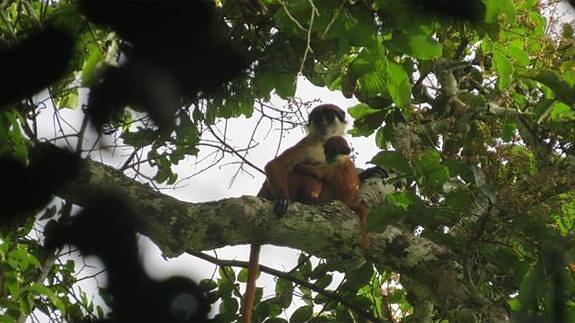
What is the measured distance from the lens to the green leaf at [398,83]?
2.96 m

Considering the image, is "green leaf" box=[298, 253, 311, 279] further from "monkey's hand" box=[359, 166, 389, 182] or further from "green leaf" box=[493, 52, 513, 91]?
"green leaf" box=[493, 52, 513, 91]

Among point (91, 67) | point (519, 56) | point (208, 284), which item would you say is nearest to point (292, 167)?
point (208, 284)

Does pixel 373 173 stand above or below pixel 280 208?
above

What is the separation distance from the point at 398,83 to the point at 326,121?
2.70m

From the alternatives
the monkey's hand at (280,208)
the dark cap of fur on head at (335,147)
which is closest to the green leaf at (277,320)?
the monkey's hand at (280,208)

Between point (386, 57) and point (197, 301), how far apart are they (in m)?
1.43

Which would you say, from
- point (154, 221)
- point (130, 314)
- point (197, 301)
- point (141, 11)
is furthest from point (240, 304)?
point (141, 11)

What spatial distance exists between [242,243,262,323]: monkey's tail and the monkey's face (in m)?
1.79

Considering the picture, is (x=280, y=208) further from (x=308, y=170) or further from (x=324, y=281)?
(x=308, y=170)

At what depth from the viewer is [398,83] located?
2992 mm

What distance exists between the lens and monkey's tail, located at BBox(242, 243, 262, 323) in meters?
3.79

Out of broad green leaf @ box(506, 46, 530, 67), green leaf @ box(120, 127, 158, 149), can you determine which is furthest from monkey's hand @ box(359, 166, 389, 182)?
green leaf @ box(120, 127, 158, 149)

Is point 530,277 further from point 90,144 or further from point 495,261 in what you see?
point 90,144

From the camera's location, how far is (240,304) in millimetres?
3994
